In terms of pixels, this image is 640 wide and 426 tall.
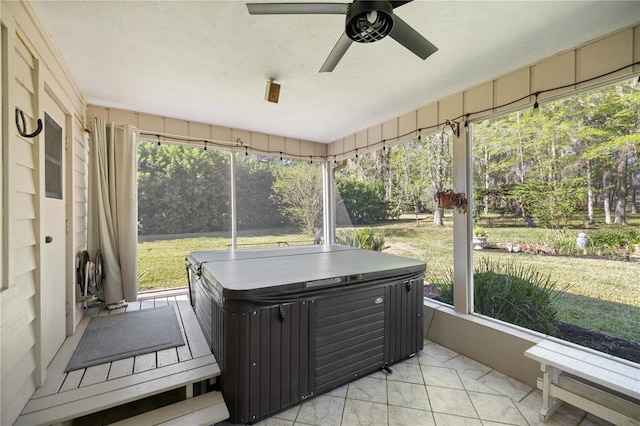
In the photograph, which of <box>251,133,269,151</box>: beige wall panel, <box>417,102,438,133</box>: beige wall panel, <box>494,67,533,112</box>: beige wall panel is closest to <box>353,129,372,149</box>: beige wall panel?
<box>417,102,438,133</box>: beige wall panel

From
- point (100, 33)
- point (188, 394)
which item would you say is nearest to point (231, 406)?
point (188, 394)

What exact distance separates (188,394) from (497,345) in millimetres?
2370

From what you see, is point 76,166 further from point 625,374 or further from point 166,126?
point 625,374

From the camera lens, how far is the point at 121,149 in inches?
120

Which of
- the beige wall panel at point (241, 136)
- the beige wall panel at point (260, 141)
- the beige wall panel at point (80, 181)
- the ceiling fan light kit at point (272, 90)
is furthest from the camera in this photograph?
the beige wall panel at point (260, 141)

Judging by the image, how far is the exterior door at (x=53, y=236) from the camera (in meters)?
1.84

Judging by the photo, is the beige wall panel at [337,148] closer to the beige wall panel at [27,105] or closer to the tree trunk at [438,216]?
the tree trunk at [438,216]

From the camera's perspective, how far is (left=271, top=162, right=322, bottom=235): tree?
4.51m

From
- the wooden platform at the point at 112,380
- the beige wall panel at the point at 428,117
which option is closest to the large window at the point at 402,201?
the beige wall panel at the point at 428,117

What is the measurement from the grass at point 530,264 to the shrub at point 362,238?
0.36 feet

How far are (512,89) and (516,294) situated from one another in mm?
1794

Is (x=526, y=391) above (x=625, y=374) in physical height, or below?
below

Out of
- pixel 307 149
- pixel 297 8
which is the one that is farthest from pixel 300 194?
pixel 297 8

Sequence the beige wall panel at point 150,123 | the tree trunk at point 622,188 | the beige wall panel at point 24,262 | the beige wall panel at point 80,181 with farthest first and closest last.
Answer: the beige wall panel at point 150,123 < the beige wall panel at point 80,181 < the tree trunk at point 622,188 < the beige wall panel at point 24,262
